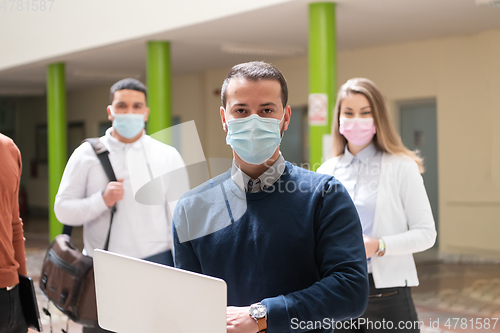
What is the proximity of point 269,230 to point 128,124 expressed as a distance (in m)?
1.61

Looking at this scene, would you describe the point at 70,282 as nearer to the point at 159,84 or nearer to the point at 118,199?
the point at 118,199

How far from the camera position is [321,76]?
6020mm

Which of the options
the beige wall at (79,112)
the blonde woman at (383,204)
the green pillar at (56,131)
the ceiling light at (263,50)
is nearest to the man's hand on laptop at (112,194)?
the blonde woman at (383,204)

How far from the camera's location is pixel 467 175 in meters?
7.98

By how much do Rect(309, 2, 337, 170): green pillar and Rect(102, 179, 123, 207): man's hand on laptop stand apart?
3571mm

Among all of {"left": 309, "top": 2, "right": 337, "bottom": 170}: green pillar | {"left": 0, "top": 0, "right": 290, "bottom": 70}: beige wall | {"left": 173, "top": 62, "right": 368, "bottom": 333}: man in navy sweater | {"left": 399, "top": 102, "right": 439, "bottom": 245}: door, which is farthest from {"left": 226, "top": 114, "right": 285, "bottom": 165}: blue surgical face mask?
{"left": 399, "top": 102, "right": 439, "bottom": 245}: door

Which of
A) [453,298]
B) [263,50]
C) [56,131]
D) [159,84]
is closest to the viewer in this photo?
[453,298]

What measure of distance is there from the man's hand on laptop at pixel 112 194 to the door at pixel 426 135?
22.4ft

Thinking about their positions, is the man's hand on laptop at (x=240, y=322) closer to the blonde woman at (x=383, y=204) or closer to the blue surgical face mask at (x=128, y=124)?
the blonde woman at (x=383, y=204)

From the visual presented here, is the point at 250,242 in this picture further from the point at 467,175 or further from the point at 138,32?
the point at 467,175

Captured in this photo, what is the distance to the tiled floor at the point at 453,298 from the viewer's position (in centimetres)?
483

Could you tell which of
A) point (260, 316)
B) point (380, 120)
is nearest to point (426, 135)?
point (380, 120)

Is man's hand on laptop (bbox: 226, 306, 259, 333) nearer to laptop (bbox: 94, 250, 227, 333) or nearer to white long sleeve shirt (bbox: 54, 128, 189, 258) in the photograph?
laptop (bbox: 94, 250, 227, 333)

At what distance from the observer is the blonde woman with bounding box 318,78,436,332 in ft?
7.96
